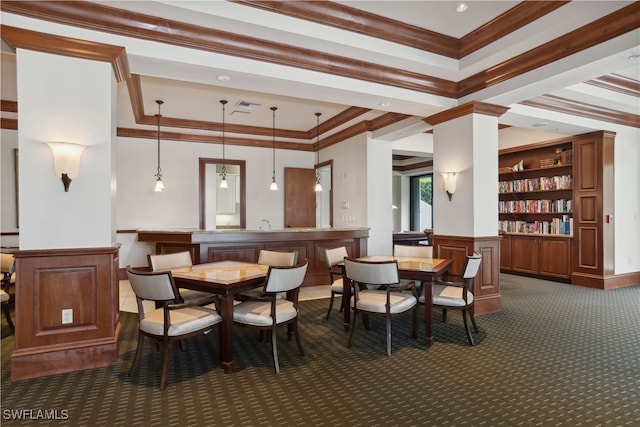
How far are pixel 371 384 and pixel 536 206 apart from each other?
242 inches

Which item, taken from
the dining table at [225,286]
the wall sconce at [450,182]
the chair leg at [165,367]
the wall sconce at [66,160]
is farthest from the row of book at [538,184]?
the wall sconce at [66,160]

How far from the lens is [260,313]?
122 inches

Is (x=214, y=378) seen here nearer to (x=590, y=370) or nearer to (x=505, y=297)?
(x=590, y=370)

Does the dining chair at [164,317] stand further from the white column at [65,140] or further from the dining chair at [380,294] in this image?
the dining chair at [380,294]

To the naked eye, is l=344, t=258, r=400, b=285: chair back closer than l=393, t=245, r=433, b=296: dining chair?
Yes

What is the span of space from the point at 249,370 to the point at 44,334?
1680mm

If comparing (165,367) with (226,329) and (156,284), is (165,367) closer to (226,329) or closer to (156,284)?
(226,329)

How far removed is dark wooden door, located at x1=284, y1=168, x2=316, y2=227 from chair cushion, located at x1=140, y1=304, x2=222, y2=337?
531cm

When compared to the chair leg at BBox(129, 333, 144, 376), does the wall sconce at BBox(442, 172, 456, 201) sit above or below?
above

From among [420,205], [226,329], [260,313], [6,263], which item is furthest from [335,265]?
[420,205]

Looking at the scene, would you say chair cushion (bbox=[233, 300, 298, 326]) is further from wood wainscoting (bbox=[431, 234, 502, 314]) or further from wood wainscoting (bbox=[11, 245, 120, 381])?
wood wainscoting (bbox=[431, 234, 502, 314])

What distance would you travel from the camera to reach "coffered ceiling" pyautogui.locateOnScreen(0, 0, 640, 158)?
297 cm

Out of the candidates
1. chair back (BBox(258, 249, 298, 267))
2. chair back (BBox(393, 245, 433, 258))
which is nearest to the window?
chair back (BBox(393, 245, 433, 258))

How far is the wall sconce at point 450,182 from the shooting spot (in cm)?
483
